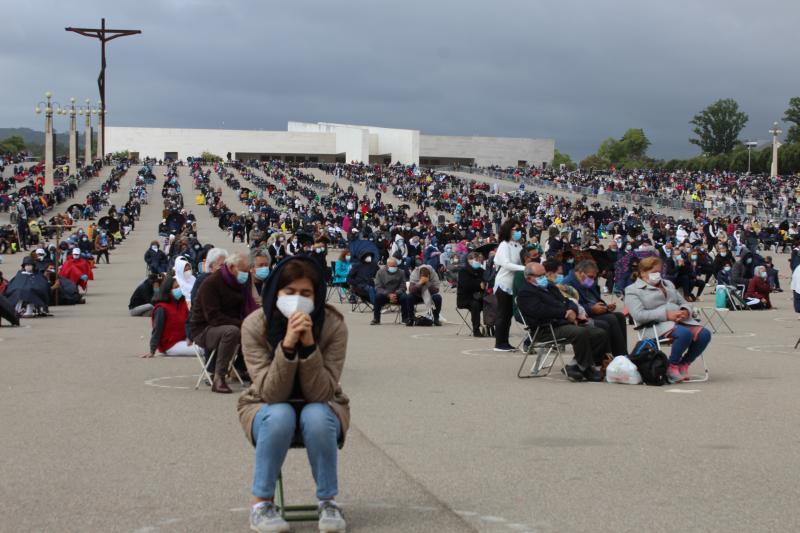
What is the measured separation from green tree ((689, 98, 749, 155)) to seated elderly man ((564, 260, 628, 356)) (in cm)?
15528

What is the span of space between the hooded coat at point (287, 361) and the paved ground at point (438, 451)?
Result: 0.56m

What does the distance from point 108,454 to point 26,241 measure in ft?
126

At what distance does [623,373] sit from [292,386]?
603 centimetres

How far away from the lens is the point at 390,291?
1917cm

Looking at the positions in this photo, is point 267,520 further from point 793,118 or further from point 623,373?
point 793,118

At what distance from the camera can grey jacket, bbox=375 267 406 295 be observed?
62.8 ft

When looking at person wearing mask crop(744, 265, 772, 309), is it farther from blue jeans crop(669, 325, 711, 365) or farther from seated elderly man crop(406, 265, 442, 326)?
blue jeans crop(669, 325, 711, 365)

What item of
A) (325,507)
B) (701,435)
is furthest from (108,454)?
(701,435)

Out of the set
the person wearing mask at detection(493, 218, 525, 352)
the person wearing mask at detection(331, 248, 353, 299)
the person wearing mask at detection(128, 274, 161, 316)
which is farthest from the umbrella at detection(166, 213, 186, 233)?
the person wearing mask at detection(493, 218, 525, 352)

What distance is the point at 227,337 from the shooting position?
33.5ft

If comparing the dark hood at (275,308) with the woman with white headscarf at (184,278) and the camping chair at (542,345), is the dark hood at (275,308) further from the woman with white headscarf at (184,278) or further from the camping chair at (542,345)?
the woman with white headscarf at (184,278)

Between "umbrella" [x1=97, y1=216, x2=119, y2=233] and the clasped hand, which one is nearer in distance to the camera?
the clasped hand

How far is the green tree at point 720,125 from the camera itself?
162 meters

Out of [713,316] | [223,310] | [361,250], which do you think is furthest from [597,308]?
[361,250]
